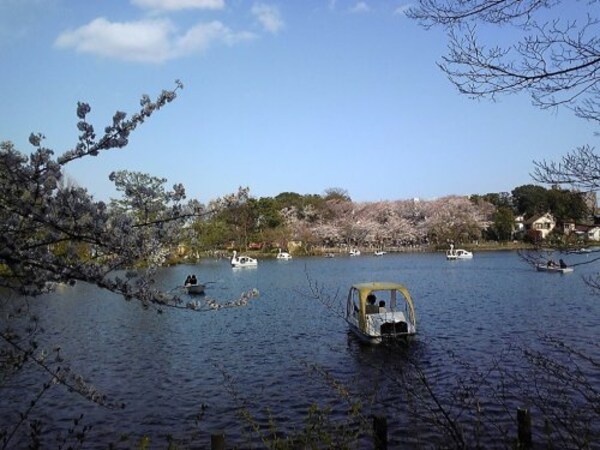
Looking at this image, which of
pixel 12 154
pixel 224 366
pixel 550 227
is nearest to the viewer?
pixel 12 154

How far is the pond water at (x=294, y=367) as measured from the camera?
31.1 ft

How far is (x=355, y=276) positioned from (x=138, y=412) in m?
34.3

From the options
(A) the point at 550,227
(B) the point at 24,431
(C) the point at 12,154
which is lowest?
(B) the point at 24,431

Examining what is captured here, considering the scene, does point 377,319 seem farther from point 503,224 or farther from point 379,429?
point 503,224

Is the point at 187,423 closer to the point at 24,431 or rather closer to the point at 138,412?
the point at 138,412

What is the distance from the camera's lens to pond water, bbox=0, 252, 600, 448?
9.48 metres

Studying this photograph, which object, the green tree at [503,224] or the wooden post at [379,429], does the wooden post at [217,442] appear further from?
the green tree at [503,224]

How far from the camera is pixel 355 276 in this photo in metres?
44.5

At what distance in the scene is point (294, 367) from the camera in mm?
14398

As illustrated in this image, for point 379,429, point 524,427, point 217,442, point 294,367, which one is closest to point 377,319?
point 294,367

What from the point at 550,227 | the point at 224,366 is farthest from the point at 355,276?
the point at 550,227

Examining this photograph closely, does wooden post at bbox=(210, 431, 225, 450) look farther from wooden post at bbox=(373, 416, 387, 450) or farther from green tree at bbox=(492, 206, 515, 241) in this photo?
green tree at bbox=(492, 206, 515, 241)

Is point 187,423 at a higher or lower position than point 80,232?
lower

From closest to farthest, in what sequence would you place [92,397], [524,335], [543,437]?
[92,397]
[543,437]
[524,335]
